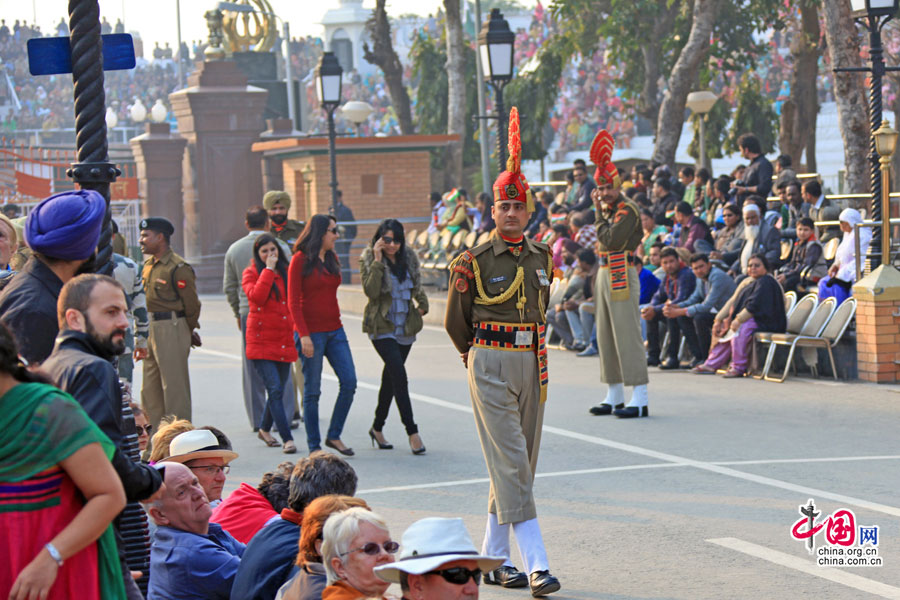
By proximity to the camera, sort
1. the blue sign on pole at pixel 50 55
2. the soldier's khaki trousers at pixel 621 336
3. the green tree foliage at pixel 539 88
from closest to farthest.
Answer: the blue sign on pole at pixel 50 55 → the soldier's khaki trousers at pixel 621 336 → the green tree foliage at pixel 539 88

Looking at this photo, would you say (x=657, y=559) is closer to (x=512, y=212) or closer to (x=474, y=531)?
(x=474, y=531)

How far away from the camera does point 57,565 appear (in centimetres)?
392

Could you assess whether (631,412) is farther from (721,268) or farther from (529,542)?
(529,542)

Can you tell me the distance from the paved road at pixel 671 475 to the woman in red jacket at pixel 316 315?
514 mm

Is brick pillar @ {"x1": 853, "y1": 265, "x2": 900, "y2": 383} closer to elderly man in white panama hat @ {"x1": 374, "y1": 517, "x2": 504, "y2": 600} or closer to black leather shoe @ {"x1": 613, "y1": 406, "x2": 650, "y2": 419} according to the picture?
black leather shoe @ {"x1": 613, "y1": 406, "x2": 650, "y2": 419}

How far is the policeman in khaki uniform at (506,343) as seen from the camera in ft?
24.5

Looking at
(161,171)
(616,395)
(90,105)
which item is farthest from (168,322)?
(161,171)

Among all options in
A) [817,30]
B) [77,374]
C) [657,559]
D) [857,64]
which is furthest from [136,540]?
[817,30]

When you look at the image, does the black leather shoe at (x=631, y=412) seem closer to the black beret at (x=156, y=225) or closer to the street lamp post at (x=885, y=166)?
the street lamp post at (x=885, y=166)

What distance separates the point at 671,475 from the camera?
1018 centimetres

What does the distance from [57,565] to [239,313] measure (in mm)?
9235

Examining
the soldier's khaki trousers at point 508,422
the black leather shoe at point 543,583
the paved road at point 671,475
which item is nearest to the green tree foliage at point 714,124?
the paved road at point 671,475

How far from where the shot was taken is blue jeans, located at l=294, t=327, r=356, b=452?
11.4 meters

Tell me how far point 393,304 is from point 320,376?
2.61 ft
